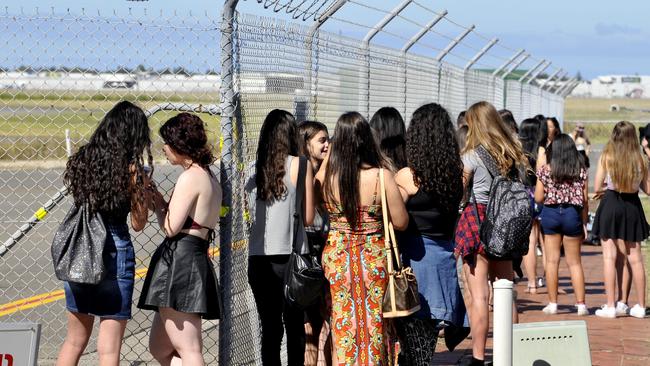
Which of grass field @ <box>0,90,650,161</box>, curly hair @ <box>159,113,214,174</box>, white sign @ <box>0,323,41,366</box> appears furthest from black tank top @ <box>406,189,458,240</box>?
white sign @ <box>0,323,41,366</box>

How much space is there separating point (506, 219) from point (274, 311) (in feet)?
6.14

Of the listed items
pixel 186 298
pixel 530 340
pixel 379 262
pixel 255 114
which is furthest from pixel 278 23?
pixel 530 340

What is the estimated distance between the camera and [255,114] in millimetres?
6902

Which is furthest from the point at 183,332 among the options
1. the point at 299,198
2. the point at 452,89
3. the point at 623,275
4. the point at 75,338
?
the point at 452,89

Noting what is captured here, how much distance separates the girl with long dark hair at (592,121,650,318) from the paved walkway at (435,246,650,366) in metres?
0.36

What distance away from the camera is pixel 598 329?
1013 cm

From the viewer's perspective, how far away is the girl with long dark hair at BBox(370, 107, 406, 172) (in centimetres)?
711

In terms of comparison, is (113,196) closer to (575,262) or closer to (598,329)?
(598,329)

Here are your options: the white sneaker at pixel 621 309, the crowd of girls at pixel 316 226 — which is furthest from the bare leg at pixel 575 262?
the crowd of girls at pixel 316 226

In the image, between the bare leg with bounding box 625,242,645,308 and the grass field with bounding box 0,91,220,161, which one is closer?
the grass field with bounding box 0,91,220,161

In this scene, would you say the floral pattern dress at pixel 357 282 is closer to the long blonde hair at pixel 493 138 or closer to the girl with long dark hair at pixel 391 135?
the girl with long dark hair at pixel 391 135

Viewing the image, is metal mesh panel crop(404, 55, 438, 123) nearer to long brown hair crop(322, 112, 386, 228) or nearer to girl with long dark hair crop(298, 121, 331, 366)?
girl with long dark hair crop(298, 121, 331, 366)

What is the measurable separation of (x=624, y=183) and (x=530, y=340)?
5907mm

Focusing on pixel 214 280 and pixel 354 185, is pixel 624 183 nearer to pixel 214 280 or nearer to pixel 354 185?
pixel 354 185
